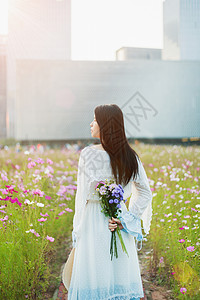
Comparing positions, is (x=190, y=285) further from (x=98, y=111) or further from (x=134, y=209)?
(x=98, y=111)

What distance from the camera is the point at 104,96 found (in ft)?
110

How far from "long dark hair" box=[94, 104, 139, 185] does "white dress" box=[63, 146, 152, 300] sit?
0.16 ft

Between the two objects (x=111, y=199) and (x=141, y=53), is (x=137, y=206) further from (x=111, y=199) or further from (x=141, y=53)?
(x=141, y=53)

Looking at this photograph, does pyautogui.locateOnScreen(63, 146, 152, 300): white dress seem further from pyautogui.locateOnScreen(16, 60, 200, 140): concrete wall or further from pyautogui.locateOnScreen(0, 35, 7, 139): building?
pyautogui.locateOnScreen(0, 35, 7, 139): building

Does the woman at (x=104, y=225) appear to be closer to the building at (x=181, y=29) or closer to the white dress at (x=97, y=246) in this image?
the white dress at (x=97, y=246)

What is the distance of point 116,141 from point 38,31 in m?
78.7

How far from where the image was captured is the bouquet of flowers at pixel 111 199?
1803 millimetres

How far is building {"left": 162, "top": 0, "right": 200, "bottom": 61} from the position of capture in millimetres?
56469

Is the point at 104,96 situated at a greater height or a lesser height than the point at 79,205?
greater

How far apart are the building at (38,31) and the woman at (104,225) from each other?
6271 centimetres

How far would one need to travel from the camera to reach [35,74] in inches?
1257

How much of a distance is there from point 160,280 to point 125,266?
4.35ft

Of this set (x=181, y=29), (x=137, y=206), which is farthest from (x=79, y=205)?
(x=181, y=29)

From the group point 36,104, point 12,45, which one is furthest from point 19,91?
point 12,45
